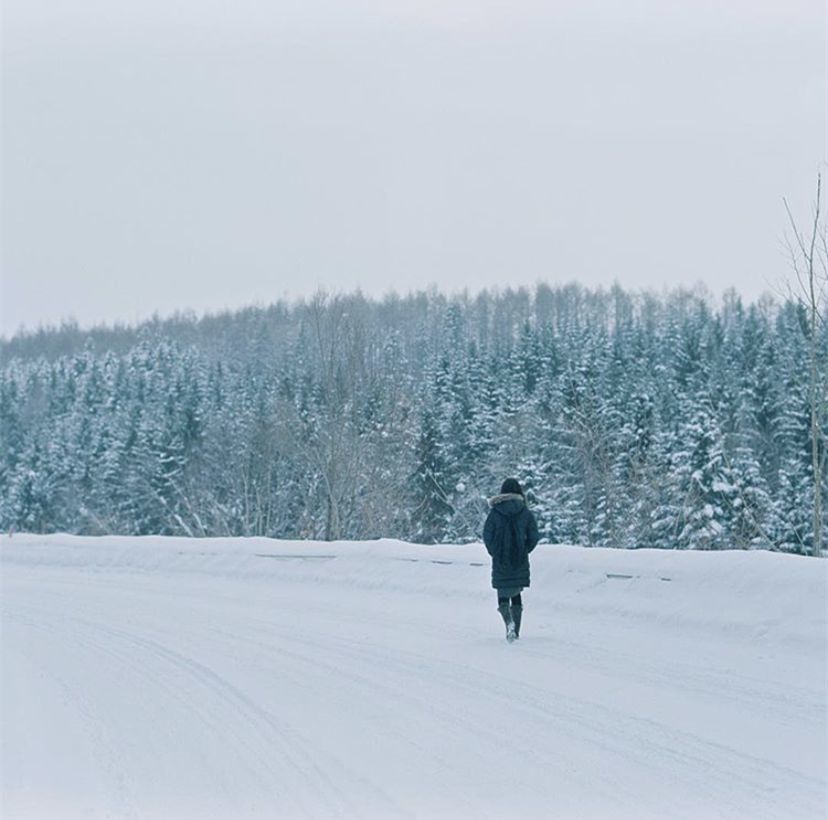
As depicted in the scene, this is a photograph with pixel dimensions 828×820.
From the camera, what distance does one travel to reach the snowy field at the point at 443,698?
22.4ft

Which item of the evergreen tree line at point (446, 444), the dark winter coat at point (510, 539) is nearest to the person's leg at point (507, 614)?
the dark winter coat at point (510, 539)

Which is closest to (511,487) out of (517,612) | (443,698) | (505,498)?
(505,498)

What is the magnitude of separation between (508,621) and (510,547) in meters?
0.86

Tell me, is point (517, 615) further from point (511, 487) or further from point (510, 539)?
point (511, 487)

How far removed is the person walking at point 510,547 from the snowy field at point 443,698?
20.4 inches

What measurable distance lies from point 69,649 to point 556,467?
129 feet

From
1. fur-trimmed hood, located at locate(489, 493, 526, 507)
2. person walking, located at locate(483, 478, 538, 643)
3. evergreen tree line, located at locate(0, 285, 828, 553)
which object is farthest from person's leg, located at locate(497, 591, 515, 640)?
evergreen tree line, located at locate(0, 285, 828, 553)

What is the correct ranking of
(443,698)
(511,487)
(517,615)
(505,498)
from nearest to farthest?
1. (443,698)
2. (517,615)
3. (505,498)
4. (511,487)

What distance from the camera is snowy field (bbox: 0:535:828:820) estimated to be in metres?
6.84

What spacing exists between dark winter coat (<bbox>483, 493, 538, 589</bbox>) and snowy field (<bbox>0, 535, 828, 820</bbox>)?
778 millimetres

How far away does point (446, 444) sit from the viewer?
181ft

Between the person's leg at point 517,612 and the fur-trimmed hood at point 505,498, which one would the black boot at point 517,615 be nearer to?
the person's leg at point 517,612

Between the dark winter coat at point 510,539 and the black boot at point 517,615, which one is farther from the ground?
the dark winter coat at point 510,539

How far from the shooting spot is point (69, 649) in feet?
44.6
